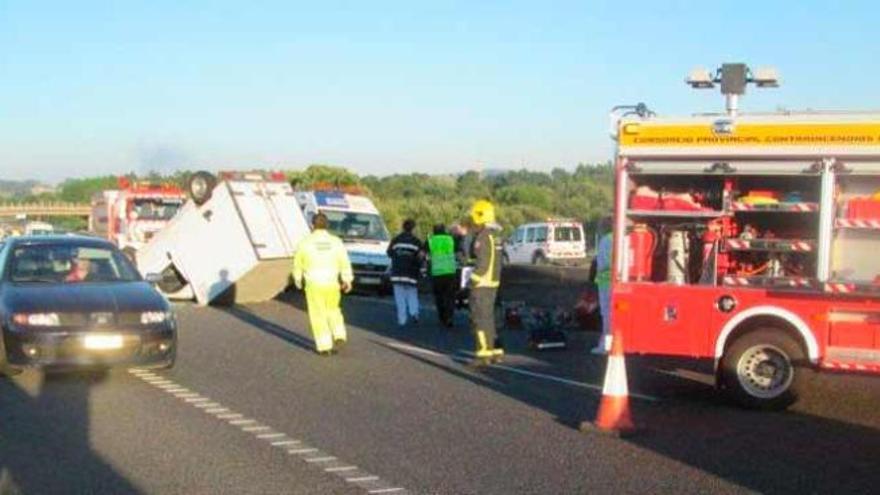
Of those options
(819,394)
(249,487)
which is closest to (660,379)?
(819,394)

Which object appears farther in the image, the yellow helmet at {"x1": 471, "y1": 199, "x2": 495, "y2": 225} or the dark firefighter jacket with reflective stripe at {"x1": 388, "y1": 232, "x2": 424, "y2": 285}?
the dark firefighter jacket with reflective stripe at {"x1": 388, "y1": 232, "x2": 424, "y2": 285}

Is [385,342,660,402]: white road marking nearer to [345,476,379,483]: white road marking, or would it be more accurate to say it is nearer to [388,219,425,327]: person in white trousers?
[388,219,425,327]: person in white trousers

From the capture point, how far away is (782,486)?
8.03 meters

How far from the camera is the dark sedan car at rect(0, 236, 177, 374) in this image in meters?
12.1

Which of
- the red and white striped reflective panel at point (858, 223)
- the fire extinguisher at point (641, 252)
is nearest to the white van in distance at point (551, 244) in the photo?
the fire extinguisher at point (641, 252)

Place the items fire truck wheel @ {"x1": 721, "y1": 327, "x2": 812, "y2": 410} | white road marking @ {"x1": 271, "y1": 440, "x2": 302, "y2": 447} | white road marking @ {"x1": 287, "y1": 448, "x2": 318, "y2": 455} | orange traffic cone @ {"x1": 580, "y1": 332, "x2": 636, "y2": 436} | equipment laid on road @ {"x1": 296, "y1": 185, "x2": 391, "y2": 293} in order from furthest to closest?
equipment laid on road @ {"x1": 296, "y1": 185, "x2": 391, "y2": 293}
fire truck wheel @ {"x1": 721, "y1": 327, "x2": 812, "y2": 410}
orange traffic cone @ {"x1": 580, "y1": 332, "x2": 636, "y2": 436}
white road marking @ {"x1": 271, "y1": 440, "x2": 302, "y2": 447}
white road marking @ {"x1": 287, "y1": 448, "x2": 318, "y2": 455}

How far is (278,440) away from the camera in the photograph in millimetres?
9484

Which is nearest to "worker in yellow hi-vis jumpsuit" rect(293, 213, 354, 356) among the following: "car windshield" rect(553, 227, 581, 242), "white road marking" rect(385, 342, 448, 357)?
"white road marking" rect(385, 342, 448, 357)

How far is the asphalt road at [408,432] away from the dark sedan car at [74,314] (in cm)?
33

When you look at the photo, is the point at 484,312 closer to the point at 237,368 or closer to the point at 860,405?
the point at 237,368

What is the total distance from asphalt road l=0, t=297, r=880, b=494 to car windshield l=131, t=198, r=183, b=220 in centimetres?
1440

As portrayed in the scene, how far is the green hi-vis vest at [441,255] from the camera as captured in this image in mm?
19250

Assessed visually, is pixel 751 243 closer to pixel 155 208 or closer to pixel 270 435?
pixel 270 435

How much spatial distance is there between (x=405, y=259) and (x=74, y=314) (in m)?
8.07
